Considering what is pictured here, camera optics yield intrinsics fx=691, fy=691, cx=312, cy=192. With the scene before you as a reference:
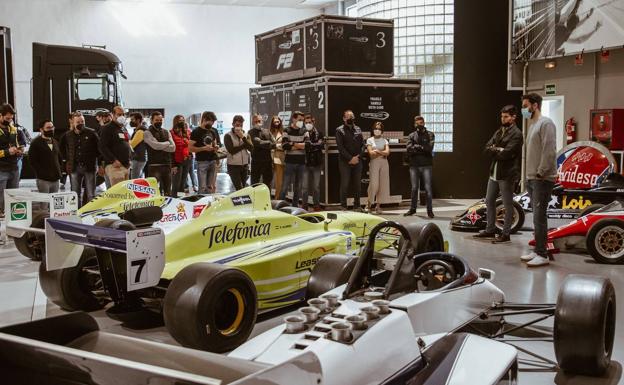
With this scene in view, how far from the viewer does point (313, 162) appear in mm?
12461

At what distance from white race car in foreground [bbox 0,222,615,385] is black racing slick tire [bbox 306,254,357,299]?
0.4 inches

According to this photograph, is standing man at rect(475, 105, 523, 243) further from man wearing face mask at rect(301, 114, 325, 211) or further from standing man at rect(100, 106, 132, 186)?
standing man at rect(100, 106, 132, 186)

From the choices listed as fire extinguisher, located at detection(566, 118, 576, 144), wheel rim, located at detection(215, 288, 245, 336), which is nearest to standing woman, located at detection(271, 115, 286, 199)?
fire extinguisher, located at detection(566, 118, 576, 144)

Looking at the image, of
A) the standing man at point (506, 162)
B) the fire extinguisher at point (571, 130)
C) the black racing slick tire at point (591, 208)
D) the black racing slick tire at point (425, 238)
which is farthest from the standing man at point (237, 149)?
the fire extinguisher at point (571, 130)

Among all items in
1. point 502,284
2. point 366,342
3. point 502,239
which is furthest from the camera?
point 502,239

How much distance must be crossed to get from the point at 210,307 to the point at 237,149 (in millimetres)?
7130

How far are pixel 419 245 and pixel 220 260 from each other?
73.6 inches

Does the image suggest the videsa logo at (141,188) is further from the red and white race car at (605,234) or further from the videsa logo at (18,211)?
the red and white race car at (605,234)

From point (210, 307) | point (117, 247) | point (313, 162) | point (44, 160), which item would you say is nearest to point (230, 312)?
point (210, 307)

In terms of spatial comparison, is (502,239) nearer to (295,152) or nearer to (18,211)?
(295,152)

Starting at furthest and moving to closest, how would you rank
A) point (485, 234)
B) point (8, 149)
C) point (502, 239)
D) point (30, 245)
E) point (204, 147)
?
point (204, 147) < point (8, 149) < point (485, 234) < point (502, 239) < point (30, 245)

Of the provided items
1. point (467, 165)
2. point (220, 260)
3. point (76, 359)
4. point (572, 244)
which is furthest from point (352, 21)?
point (76, 359)

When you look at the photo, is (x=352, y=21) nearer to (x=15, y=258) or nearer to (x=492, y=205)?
(x=492, y=205)

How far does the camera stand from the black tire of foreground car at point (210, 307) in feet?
15.3
